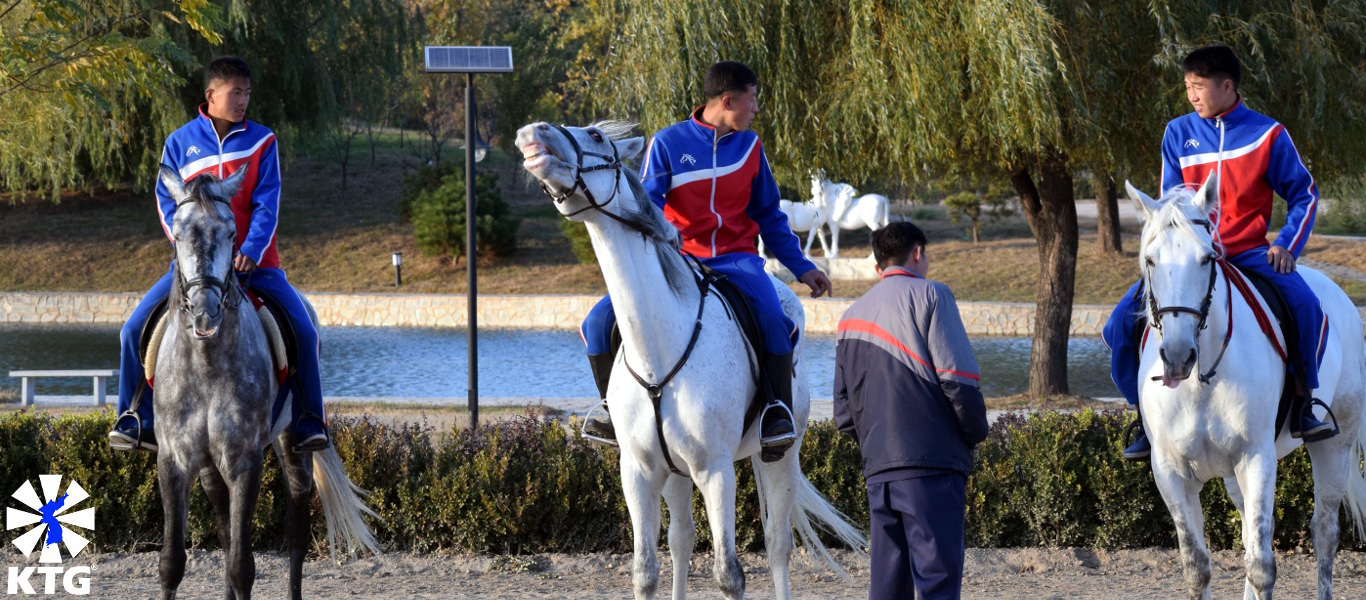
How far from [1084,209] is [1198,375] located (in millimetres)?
36533

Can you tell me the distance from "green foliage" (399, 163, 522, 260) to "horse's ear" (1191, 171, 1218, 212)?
77.7 ft

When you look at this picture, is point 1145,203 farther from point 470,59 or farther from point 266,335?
point 470,59

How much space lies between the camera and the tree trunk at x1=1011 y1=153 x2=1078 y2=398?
44.1 feet

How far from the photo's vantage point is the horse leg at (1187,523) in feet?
18.3

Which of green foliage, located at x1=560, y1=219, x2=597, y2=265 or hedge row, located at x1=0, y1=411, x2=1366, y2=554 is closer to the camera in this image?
hedge row, located at x1=0, y1=411, x2=1366, y2=554

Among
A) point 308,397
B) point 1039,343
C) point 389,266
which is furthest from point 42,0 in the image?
point 389,266

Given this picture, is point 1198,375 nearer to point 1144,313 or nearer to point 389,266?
point 1144,313

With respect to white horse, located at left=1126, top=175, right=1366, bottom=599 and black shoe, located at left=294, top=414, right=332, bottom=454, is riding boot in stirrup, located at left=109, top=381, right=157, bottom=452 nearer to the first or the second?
black shoe, located at left=294, top=414, right=332, bottom=454

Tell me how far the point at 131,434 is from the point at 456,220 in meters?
22.7

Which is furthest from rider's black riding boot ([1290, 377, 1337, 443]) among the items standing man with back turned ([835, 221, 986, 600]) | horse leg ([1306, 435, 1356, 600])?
standing man with back turned ([835, 221, 986, 600])

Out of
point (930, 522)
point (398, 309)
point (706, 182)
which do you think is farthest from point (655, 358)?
point (398, 309)

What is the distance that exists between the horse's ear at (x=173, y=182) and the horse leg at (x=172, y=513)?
1109 millimetres

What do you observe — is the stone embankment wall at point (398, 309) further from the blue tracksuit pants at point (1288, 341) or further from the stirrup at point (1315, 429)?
the stirrup at point (1315, 429)

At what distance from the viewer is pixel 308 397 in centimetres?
603
